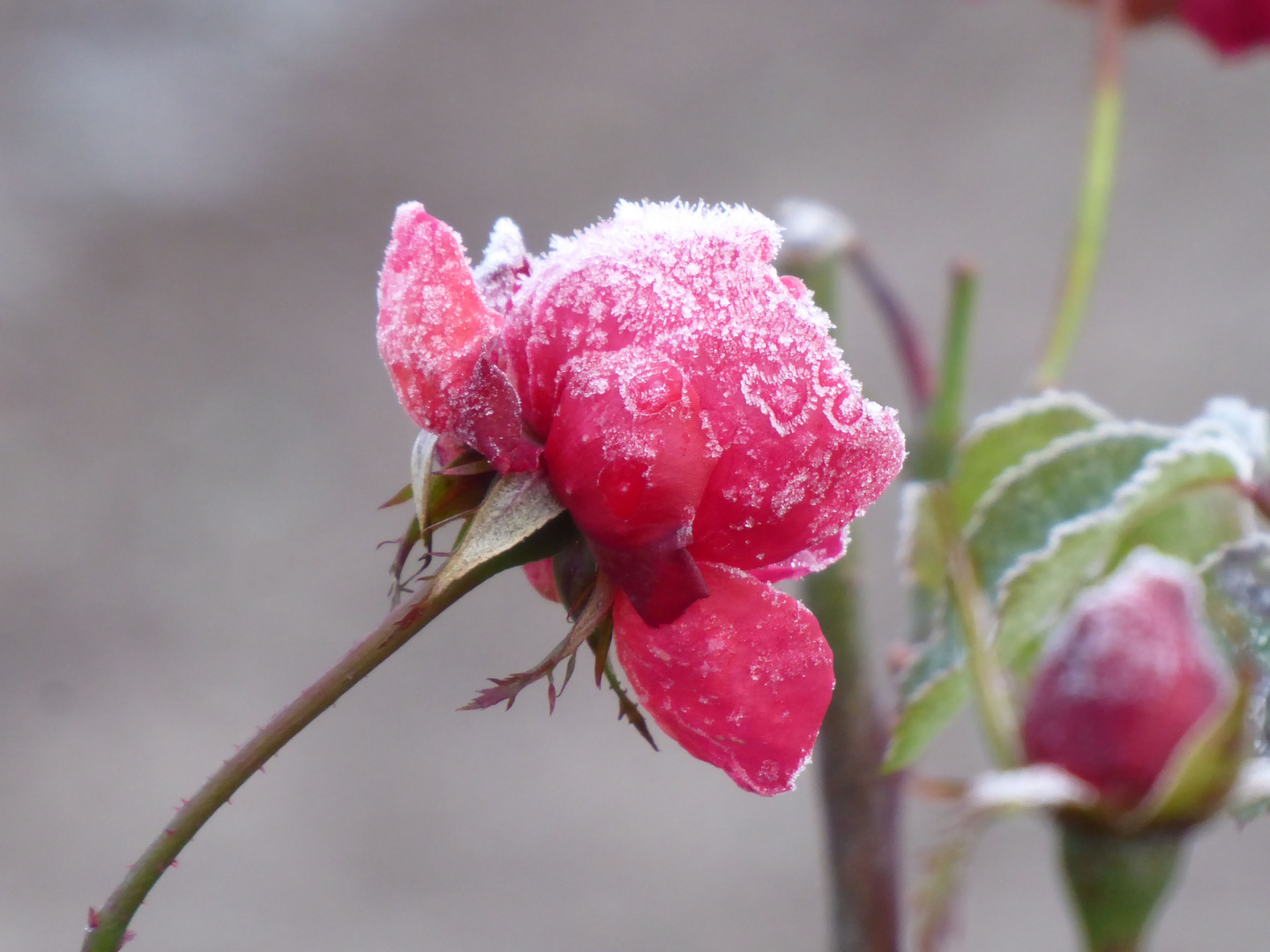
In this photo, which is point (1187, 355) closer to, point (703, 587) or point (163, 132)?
point (163, 132)

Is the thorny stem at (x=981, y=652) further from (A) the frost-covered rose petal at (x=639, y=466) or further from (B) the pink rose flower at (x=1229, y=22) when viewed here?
(B) the pink rose flower at (x=1229, y=22)

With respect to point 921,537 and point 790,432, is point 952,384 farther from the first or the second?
point 790,432

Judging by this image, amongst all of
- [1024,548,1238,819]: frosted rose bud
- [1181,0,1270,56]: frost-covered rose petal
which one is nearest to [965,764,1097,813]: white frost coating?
[1024,548,1238,819]: frosted rose bud

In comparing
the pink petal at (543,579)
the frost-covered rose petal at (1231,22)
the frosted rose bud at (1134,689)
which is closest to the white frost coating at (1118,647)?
the frosted rose bud at (1134,689)

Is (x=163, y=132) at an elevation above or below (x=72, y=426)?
above

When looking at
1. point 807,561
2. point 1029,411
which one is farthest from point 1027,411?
point 807,561

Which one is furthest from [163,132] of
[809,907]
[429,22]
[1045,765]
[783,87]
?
[1045,765]

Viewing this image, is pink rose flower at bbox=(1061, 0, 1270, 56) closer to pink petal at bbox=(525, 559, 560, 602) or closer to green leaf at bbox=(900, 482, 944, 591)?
green leaf at bbox=(900, 482, 944, 591)
